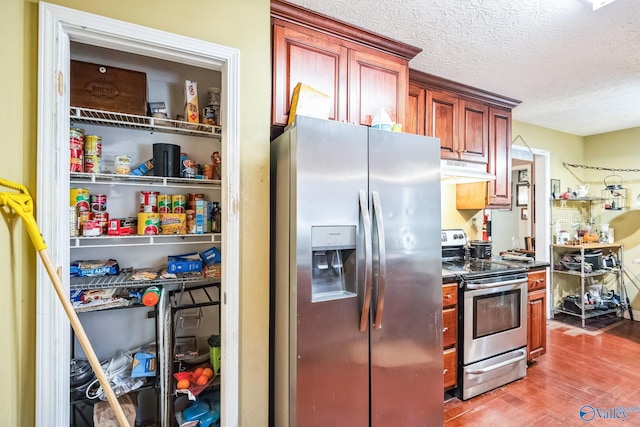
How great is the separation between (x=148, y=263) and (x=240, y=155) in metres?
0.97

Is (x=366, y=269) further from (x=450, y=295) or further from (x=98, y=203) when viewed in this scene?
(x=98, y=203)

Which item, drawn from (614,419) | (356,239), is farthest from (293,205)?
(614,419)

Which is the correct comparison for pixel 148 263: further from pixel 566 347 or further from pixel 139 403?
pixel 566 347

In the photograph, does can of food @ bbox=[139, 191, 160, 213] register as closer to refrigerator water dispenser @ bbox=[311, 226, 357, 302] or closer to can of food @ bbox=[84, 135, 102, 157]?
can of food @ bbox=[84, 135, 102, 157]

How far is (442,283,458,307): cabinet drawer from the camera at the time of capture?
2.13 meters

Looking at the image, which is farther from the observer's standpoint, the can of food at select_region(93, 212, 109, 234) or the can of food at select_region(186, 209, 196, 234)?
the can of food at select_region(186, 209, 196, 234)

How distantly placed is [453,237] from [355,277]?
178 cm

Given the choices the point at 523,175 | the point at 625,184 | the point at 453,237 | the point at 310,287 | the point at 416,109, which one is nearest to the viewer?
the point at 310,287

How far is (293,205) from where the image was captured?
1396mm

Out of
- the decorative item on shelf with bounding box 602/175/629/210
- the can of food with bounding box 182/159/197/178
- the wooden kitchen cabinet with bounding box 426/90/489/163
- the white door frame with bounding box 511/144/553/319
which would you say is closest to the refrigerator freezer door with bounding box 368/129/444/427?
the wooden kitchen cabinet with bounding box 426/90/489/163

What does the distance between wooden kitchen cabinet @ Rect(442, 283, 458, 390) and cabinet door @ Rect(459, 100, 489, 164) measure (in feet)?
4.04

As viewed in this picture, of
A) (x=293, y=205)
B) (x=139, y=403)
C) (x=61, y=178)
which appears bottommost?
(x=139, y=403)

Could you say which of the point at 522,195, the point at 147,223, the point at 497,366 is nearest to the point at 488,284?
the point at 497,366

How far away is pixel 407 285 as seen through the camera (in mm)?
1611
